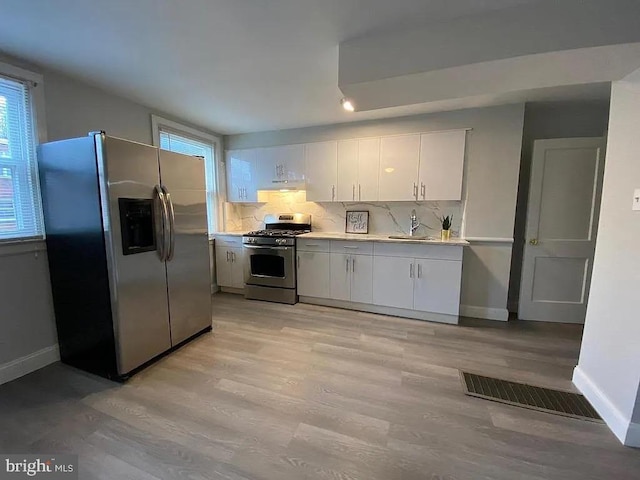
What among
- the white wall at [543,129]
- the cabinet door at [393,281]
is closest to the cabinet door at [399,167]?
the cabinet door at [393,281]

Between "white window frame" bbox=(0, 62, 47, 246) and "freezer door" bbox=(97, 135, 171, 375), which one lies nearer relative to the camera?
"freezer door" bbox=(97, 135, 171, 375)

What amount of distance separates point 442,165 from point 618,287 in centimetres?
205

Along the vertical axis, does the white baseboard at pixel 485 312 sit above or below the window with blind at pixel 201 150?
below

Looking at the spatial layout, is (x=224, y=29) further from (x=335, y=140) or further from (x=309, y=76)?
(x=335, y=140)

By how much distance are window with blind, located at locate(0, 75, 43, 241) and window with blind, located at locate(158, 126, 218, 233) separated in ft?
4.13

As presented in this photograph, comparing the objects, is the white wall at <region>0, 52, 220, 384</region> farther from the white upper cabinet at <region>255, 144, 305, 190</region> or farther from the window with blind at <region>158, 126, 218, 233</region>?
the white upper cabinet at <region>255, 144, 305, 190</region>

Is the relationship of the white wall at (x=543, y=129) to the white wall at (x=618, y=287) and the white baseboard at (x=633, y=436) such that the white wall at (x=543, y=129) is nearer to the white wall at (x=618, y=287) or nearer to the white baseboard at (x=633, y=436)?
the white wall at (x=618, y=287)

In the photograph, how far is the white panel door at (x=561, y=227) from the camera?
9.93 feet

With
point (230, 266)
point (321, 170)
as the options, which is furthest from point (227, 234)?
point (321, 170)

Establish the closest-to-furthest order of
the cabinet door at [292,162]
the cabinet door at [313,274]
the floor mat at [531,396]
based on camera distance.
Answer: the floor mat at [531,396] → the cabinet door at [313,274] → the cabinet door at [292,162]

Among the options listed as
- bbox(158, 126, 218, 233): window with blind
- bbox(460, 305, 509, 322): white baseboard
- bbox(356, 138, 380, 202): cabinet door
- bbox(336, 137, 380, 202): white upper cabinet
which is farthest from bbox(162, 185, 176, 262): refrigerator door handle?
bbox(460, 305, 509, 322): white baseboard

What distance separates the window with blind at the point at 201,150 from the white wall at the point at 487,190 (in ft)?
8.80

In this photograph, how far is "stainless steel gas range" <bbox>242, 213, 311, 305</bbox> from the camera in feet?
12.4

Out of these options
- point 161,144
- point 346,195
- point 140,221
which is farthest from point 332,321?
point 161,144
